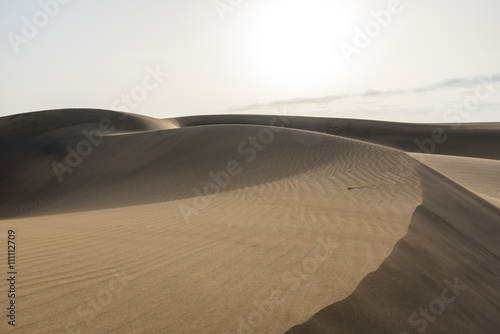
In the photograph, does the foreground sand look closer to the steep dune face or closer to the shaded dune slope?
the steep dune face

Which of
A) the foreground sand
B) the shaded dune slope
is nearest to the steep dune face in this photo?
the foreground sand

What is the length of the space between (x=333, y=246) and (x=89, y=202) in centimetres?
888

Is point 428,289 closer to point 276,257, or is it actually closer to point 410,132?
point 276,257

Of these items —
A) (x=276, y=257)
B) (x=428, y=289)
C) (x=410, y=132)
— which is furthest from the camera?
(x=410, y=132)

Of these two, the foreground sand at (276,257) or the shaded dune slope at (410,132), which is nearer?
the foreground sand at (276,257)

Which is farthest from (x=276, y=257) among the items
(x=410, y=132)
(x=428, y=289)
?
(x=410, y=132)

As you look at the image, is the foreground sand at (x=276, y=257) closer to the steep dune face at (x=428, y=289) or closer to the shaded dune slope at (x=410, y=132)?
the steep dune face at (x=428, y=289)

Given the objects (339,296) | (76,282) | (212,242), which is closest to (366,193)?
(212,242)

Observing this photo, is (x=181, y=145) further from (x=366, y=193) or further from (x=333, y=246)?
(x=333, y=246)

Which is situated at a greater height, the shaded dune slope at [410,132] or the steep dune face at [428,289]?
the steep dune face at [428,289]

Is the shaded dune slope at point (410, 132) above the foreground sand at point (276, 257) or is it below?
below

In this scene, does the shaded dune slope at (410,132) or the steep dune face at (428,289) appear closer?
the steep dune face at (428,289)

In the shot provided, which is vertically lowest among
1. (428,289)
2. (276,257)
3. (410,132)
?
(410,132)

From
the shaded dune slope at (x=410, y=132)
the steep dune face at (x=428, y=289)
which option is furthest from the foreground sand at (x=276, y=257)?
the shaded dune slope at (x=410, y=132)
